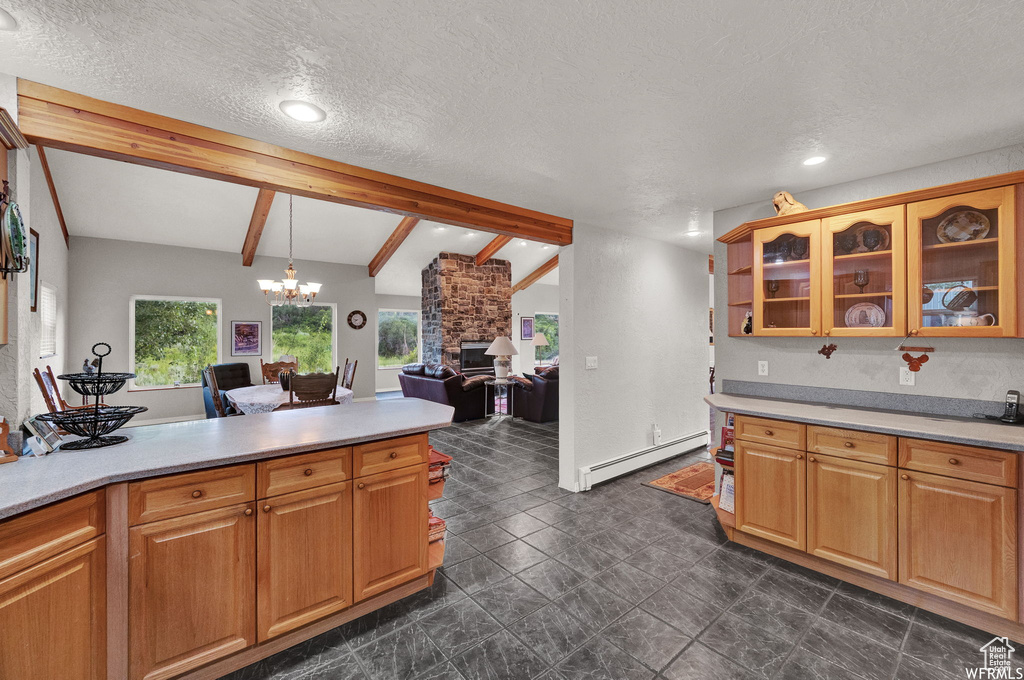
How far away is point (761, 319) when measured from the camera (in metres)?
3.00

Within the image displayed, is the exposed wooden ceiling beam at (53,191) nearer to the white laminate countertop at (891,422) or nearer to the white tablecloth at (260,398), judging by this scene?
the white tablecloth at (260,398)

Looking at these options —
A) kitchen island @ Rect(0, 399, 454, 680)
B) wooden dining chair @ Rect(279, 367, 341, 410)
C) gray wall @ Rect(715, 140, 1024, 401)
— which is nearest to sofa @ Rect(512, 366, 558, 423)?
gray wall @ Rect(715, 140, 1024, 401)

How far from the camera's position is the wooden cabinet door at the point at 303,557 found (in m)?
1.82

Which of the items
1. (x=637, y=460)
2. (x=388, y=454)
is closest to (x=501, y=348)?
(x=637, y=460)

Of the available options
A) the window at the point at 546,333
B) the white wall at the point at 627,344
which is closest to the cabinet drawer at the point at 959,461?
the white wall at the point at 627,344

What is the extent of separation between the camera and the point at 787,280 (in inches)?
116

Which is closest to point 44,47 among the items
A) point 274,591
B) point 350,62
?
point 350,62

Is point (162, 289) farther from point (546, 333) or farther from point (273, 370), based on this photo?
point (546, 333)

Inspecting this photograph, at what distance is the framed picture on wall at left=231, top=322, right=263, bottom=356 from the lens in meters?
7.12

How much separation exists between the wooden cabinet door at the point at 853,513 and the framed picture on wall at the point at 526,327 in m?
8.70

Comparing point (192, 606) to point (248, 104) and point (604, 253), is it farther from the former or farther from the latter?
point (604, 253)

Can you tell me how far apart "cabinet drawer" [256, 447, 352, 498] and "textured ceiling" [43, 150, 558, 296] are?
4.37 metres

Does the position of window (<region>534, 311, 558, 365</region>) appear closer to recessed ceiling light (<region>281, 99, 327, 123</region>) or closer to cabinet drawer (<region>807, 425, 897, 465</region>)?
cabinet drawer (<region>807, 425, 897, 465</region>)

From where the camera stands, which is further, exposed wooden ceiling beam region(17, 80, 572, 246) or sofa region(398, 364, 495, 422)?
sofa region(398, 364, 495, 422)
